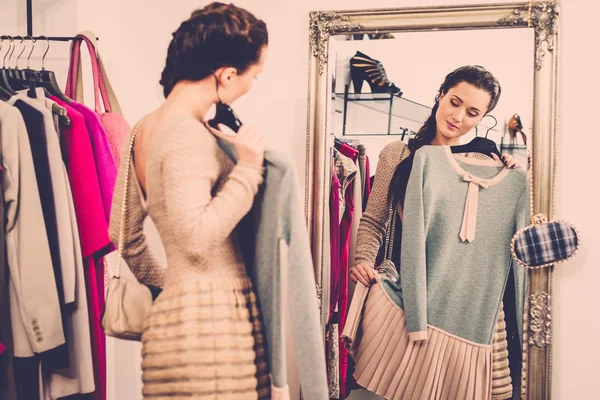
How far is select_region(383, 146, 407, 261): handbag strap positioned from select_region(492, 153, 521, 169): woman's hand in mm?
325

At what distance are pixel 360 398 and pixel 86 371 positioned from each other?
0.92 m

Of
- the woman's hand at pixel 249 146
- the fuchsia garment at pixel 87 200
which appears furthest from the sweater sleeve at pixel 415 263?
the fuchsia garment at pixel 87 200

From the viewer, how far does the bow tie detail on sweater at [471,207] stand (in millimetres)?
1754

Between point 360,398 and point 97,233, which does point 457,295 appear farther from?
point 97,233

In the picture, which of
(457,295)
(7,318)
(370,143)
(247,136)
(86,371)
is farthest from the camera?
(370,143)

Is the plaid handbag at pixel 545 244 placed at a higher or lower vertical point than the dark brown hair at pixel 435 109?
lower

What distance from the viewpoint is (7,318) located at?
1424mm

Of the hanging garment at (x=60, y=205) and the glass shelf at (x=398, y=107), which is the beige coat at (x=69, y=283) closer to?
the hanging garment at (x=60, y=205)

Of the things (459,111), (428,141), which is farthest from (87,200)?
(459,111)

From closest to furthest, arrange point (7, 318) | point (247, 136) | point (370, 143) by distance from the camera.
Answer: point (247, 136)
point (7, 318)
point (370, 143)

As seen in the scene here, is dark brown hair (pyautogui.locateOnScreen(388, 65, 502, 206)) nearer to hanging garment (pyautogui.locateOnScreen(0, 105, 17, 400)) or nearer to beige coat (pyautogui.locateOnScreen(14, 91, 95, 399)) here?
beige coat (pyautogui.locateOnScreen(14, 91, 95, 399))

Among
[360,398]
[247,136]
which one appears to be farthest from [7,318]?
[360,398]

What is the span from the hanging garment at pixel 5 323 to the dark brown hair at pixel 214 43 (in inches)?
22.6

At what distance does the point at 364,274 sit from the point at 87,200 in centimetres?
93
